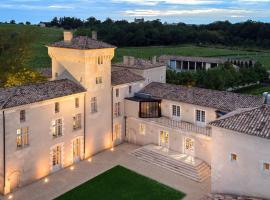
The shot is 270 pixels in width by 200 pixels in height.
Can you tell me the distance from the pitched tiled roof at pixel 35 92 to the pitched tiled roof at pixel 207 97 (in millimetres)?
9874

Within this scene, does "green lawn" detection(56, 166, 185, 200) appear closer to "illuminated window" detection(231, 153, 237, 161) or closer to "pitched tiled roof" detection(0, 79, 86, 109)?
"illuminated window" detection(231, 153, 237, 161)

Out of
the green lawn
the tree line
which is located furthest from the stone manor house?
the tree line

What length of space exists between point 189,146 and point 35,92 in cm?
1588

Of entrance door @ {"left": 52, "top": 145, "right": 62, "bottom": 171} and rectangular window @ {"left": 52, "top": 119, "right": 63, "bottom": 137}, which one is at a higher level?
rectangular window @ {"left": 52, "top": 119, "right": 63, "bottom": 137}

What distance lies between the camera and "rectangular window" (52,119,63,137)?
33844 mm

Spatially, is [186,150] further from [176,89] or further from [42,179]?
[42,179]

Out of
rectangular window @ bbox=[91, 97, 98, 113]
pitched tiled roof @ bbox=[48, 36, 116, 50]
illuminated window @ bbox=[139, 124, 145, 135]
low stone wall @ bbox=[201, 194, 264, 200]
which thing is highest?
pitched tiled roof @ bbox=[48, 36, 116, 50]

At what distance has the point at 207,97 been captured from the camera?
38.2 metres

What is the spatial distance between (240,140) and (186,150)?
439 inches

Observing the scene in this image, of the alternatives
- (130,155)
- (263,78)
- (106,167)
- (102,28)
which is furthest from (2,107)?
(102,28)

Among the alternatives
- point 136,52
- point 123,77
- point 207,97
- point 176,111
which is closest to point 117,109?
point 123,77

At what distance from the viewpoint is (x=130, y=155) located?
3841 centimetres

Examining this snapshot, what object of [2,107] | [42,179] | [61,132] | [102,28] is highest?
[102,28]

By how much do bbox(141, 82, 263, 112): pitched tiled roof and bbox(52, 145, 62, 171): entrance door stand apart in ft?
42.2
